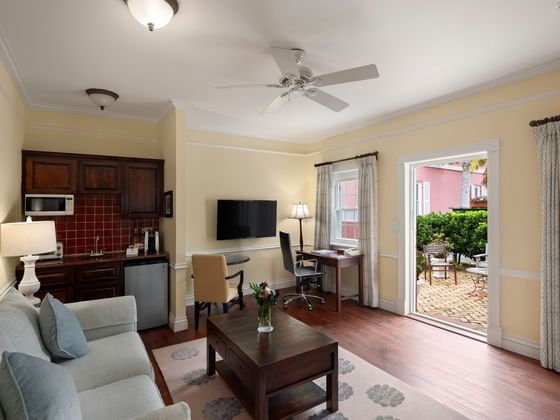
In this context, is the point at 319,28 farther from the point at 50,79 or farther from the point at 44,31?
the point at 50,79

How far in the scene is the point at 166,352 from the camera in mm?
3145

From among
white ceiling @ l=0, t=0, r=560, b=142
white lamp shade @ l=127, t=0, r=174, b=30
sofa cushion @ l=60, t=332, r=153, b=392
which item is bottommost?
sofa cushion @ l=60, t=332, r=153, b=392

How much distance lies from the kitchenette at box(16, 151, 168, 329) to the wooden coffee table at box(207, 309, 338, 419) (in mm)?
1671

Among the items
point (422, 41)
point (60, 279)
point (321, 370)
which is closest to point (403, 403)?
point (321, 370)

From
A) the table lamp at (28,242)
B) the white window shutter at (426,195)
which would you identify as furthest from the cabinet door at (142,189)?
the white window shutter at (426,195)

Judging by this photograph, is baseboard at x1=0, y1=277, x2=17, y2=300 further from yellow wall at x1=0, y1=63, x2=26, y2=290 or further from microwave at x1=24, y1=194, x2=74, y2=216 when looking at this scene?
microwave at x1=24, y1=194, x2=74, y2=216

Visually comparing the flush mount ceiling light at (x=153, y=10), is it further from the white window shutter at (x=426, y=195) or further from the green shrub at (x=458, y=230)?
the white window shutter at (x=426, y=195)

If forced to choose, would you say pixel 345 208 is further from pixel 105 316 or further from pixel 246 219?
pixel 105 316

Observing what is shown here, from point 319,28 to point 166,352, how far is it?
3325 mm

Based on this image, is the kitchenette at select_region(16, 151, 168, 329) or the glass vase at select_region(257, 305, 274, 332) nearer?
the glass vase at select_region(257, 305, 274, 332)

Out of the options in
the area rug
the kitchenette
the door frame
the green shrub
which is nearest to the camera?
the area rug

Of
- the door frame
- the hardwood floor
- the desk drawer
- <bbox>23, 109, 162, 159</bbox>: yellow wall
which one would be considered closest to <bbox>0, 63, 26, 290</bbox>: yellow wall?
<bbox>23, 109, 162, 159</bbox>: yellow wall

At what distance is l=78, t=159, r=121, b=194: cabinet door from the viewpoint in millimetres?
3805

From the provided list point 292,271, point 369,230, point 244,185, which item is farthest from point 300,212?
point 369,230
